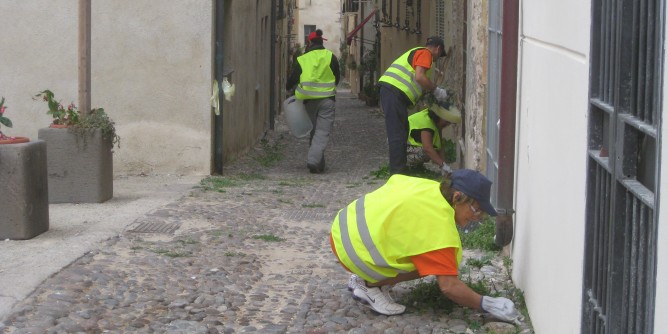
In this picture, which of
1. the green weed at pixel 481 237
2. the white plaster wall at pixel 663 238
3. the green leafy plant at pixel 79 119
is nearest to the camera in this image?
the white plaster wall at pixel 663 238

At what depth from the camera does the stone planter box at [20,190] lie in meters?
7.39

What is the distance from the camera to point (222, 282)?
6.63 metres

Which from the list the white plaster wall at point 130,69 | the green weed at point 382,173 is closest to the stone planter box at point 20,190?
the white plaster wall at point 130,69

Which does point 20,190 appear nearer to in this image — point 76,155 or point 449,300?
point 76,155

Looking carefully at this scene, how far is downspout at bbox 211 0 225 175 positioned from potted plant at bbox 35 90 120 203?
2.61 m

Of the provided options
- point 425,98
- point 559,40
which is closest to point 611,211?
point 559,40

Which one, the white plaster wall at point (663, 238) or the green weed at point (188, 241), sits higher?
the white plaster wall at point (663, 238)

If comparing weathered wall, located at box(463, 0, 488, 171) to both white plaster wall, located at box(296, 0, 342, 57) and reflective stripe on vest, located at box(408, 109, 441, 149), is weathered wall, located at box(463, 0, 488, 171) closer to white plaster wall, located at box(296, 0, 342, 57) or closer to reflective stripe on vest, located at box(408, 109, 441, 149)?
reflective stripe on vest, located at box(408, 109, 441, 149)

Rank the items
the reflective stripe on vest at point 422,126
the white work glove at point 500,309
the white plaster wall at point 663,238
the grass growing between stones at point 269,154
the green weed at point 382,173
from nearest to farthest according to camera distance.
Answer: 1. the white plaster wall at point 663,238
2. the white work glove at point 500,309
3. the reflective stripe on vest at point 422,126
4. the green weed at point 382,173
5. the grass growing between stones at point 269,154

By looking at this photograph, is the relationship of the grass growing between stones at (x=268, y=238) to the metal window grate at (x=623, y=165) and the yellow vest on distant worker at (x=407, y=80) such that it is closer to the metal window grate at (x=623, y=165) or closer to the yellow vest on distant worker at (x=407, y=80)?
the yellow vest on distant worker at (x=407, y=80)

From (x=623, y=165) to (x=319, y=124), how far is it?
10.5m

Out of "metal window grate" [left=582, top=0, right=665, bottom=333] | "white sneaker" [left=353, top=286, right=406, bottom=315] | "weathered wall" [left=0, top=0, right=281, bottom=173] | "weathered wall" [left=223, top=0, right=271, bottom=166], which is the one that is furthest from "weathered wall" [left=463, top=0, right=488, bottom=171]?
"metal window grate" [left=582, top=0, right=665, bottom=333]

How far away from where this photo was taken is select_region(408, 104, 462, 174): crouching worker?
11547 mm

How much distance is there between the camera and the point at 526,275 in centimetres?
575
